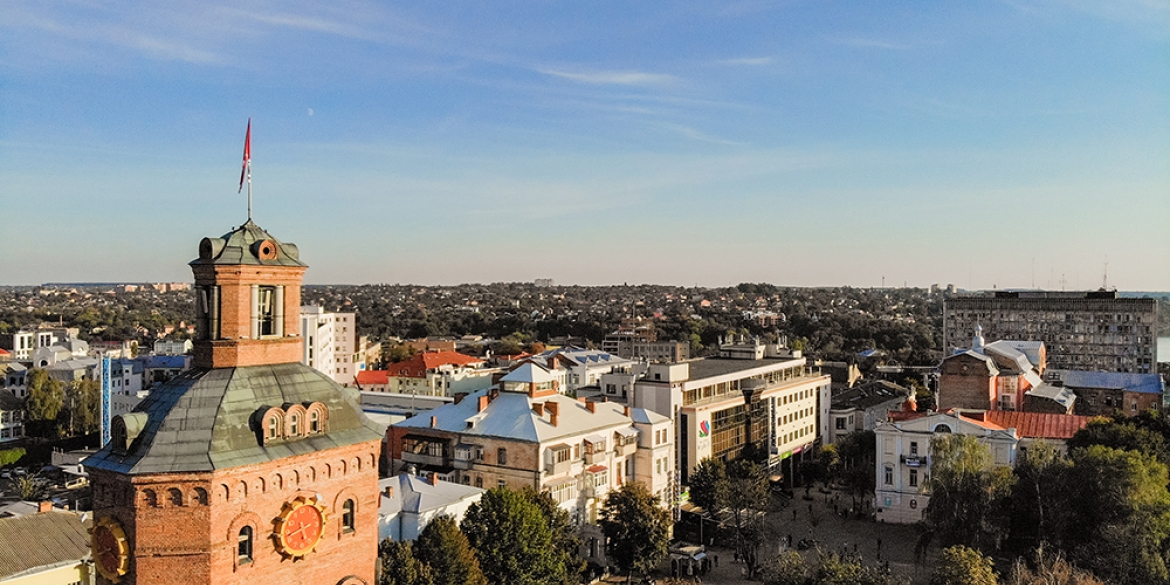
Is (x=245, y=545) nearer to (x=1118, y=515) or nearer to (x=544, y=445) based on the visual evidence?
(x=544, y=445)

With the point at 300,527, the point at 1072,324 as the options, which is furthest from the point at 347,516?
the point at 1072,324

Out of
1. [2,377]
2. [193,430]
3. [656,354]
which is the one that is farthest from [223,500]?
[656,354]

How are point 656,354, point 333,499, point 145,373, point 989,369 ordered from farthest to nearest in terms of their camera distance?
point 656,354 → point 145,373 → point 989,369 → point 333,499

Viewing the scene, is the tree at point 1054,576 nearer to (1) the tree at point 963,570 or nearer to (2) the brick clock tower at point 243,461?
(1) the tree at point 963,570

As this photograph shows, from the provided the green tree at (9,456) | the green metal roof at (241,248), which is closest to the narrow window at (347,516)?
the green metal roof at (241,248)

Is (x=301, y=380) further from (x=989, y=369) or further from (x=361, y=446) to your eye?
(x=989, y=369)
